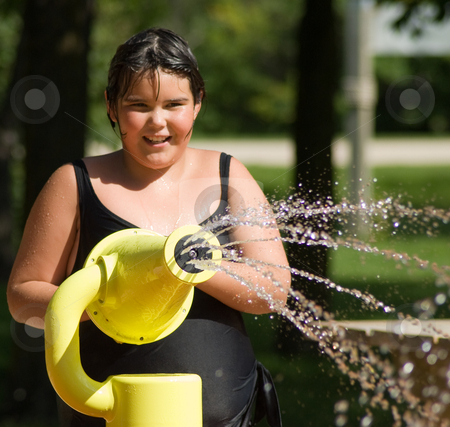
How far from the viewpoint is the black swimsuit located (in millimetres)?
1540

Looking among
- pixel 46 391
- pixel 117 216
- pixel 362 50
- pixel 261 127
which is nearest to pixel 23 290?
A: pixel 117 216

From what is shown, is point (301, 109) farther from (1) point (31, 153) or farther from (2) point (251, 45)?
(2) point (251, 45)

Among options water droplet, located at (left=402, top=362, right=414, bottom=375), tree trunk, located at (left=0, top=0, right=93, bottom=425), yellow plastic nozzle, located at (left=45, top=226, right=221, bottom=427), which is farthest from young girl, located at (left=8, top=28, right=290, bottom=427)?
tree trunk, located at (left=0, top=0, right=93, bottom=425)

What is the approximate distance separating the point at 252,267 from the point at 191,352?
251 millimetres

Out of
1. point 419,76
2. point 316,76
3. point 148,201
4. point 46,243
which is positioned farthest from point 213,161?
point 419,76

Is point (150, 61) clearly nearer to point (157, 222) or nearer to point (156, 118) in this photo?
point (156, 118)

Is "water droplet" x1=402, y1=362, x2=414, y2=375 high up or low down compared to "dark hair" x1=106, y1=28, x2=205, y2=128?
down

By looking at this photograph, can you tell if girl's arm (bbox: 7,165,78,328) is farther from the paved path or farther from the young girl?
the paved path

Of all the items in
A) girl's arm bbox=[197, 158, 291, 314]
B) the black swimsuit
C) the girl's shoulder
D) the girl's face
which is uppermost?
the girl's face

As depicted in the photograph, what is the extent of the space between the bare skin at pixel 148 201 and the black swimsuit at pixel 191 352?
32 millimetres

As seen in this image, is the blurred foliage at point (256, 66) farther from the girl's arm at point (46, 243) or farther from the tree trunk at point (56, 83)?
the girl's arm at point (46, 243)

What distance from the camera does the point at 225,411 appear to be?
5.06ft

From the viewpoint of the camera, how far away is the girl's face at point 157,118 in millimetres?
1515

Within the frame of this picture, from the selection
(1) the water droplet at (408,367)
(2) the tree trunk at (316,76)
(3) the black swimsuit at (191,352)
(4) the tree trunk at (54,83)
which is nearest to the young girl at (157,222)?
(3) the black swimsuit at (191,352)
